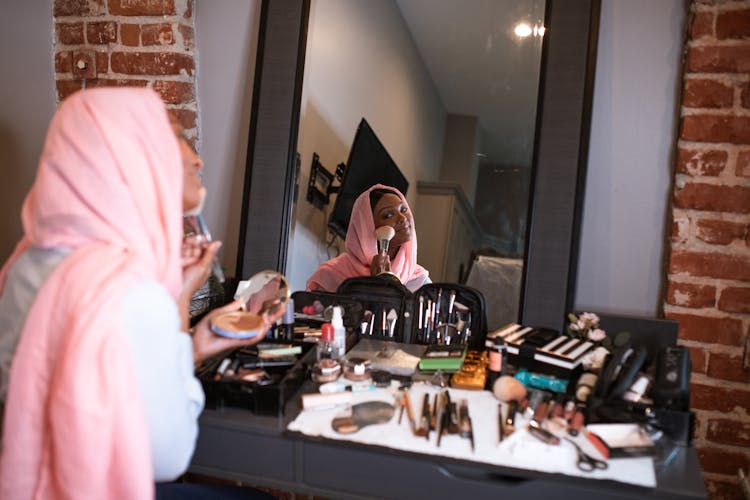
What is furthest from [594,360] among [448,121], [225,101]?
[225,101]

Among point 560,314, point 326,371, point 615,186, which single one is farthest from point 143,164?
point 615,186

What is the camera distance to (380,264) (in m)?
1.39

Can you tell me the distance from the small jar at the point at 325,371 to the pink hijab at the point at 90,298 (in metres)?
0.39

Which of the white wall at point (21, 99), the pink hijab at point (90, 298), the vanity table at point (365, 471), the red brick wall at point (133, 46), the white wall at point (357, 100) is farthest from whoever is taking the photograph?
the white wall at point (21, 99)

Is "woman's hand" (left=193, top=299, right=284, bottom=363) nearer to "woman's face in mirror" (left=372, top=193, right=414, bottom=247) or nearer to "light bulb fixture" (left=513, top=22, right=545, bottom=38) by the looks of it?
"woman's face in mirror" (left=372, top=193, right=414, bottom=247)

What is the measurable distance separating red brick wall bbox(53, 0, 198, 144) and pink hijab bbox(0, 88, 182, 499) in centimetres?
75

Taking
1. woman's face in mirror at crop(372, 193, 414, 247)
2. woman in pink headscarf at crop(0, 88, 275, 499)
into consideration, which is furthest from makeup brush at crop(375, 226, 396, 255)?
woman in pink headscarf at crop(0, 88, 275, 499)

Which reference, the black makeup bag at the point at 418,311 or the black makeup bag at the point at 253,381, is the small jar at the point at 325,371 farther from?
the black makeup bag at the point at 418,311

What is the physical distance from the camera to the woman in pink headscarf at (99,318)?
74cm

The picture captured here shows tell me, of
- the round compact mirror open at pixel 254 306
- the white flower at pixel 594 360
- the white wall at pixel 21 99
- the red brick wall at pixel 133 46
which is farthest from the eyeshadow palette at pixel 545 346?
the white wall at pixel 21 99

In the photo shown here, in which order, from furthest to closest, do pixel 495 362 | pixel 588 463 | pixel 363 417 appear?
pixel 495 362, pixel 363 417, pixel 588 463

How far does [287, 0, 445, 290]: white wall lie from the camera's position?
1.37 meters

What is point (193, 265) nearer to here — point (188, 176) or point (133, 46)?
point (188, 176)

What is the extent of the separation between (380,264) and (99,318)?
756 millimetres
